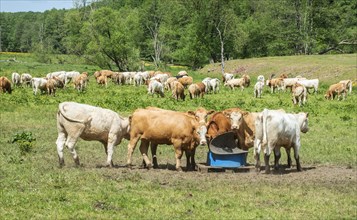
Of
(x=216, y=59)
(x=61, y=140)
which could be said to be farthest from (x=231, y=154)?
A: (x=216, y=59)

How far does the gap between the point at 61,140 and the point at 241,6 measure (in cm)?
8889

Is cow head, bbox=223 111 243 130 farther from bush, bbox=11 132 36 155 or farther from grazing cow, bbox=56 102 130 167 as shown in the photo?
bush, bbox=11 132 36 155

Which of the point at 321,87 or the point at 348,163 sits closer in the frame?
the point at 348,163

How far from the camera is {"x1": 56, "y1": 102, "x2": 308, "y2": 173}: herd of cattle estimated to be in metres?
14.3

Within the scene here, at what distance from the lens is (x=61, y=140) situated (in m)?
14.6

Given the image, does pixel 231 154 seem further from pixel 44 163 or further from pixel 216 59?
pixel 216 59

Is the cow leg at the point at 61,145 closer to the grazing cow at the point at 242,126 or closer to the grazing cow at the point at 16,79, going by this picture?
the grazing cow at the point at 242,126

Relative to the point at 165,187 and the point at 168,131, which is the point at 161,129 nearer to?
the point at 168,131

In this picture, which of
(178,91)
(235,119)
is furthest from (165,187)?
(178,91)

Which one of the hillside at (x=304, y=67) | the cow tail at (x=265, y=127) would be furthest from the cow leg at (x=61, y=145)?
the hillside at (x=304, y=67)

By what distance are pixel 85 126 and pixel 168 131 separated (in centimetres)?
226

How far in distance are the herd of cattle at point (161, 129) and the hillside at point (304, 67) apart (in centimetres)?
3549

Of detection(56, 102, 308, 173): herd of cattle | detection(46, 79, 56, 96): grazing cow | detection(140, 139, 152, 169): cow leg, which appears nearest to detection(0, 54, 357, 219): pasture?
detection(140, 139, 152, 169): cow leg

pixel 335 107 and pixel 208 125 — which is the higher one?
pixel 208 125
